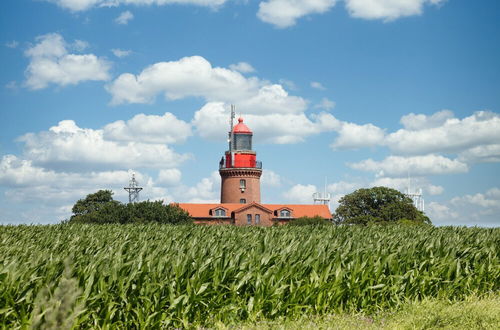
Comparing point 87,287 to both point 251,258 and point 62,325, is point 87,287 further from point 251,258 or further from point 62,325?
point 62,325

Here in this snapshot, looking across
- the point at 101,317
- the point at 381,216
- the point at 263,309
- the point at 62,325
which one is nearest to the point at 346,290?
the point at 263,309

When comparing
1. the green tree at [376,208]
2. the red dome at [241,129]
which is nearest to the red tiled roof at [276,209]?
the green tree at [376,208]

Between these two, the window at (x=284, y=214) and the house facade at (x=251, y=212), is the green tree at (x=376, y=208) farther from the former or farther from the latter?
the window at (x=284, y=214)

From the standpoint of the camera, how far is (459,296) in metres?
13.8

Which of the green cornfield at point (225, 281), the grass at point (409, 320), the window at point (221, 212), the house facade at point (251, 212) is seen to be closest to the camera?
the green cornfield at point (225, 281)

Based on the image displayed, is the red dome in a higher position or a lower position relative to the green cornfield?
higher

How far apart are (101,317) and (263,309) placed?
3.20 metres

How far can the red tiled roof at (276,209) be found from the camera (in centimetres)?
7512

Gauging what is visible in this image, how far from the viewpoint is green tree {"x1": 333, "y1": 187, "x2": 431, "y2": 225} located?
73812mm

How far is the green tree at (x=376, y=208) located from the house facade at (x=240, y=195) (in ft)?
10.5

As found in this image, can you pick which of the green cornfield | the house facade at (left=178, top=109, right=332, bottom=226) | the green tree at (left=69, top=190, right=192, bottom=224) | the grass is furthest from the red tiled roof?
the grass

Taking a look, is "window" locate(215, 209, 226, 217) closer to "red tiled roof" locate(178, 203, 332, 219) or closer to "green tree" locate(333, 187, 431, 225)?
"red tiled roof" locate(178, 203, 332, 219)

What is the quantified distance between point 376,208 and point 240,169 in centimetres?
2168

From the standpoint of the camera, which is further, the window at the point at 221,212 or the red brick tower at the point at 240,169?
the window at the point at 221,212
